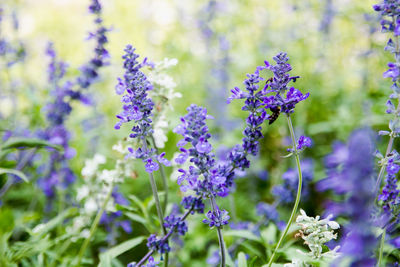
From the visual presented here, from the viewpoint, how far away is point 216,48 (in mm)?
6262

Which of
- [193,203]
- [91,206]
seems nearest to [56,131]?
[91,206]

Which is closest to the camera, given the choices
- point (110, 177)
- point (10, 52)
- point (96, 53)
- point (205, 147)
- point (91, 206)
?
point (205, 147)

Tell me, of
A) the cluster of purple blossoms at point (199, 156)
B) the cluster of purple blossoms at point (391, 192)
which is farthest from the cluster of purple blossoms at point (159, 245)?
the cluster of purple blossoms at point (391, 192)

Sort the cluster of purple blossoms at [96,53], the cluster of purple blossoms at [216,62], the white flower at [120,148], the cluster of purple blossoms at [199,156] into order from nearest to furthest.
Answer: the cluster of purple blossoms at [199,156] → the white flower at [120,148] → the cluster of purple blossoms at [96,53] → the cluster of purple blossoms at [216,62]

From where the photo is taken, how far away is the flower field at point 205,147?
1.75 meters

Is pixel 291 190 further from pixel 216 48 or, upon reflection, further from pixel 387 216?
pixel 216 48

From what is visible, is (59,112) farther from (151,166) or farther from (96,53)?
(151,166)

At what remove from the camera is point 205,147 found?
1.59 m

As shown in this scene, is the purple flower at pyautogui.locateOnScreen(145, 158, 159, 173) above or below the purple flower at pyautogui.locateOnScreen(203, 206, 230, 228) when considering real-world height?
above

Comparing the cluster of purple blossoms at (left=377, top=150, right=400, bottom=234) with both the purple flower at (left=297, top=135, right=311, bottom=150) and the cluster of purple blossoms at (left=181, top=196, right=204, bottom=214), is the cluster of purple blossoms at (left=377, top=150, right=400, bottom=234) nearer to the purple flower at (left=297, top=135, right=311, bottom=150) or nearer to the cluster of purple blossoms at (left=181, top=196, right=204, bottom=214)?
the purple flower at (left=297, top=135, right=311, bottom=150)

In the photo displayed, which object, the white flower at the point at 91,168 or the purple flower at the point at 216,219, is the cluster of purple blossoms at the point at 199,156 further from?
the white flower at the point at 91,168

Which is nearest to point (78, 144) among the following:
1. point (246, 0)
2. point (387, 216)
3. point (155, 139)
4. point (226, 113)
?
point (155, 139)

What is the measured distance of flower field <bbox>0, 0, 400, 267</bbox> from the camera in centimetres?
175

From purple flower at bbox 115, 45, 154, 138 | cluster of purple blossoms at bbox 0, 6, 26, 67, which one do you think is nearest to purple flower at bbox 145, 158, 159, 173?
purple flower at bbox 115, 45, 154, 138
